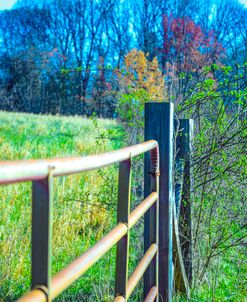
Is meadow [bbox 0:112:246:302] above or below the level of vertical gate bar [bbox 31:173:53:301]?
below

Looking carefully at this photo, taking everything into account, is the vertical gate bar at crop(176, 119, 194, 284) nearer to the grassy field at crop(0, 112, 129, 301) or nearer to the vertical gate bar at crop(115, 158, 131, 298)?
the grassy field at crop(0, 112, 129, 301)

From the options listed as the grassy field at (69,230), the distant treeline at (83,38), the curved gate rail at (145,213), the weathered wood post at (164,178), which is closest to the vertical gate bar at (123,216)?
the curved gate rail at (145,213)

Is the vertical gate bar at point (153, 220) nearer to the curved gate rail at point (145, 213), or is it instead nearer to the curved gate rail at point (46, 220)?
the curved gate rail at point (145, 213)

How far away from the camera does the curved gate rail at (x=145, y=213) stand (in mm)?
1112

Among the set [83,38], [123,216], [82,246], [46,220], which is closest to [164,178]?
[123,216]

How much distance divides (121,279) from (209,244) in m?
2.08

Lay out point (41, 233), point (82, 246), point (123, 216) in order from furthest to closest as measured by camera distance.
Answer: point (82, 246)
point (123, 216)
point (41, 233)

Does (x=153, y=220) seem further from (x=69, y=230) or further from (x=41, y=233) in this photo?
(x=69, y=230)

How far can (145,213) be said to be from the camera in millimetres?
3096

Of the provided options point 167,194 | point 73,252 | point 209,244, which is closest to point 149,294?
point 167,194

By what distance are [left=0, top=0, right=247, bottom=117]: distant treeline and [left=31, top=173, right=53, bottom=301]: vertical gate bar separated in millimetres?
38320

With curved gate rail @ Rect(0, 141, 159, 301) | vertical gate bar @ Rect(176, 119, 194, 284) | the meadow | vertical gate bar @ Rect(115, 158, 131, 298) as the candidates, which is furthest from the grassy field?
curved gate rail @ Rect(0, 141, 159, 301)

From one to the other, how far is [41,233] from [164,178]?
2042 millimetres

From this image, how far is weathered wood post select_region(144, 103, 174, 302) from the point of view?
3.08 meters
